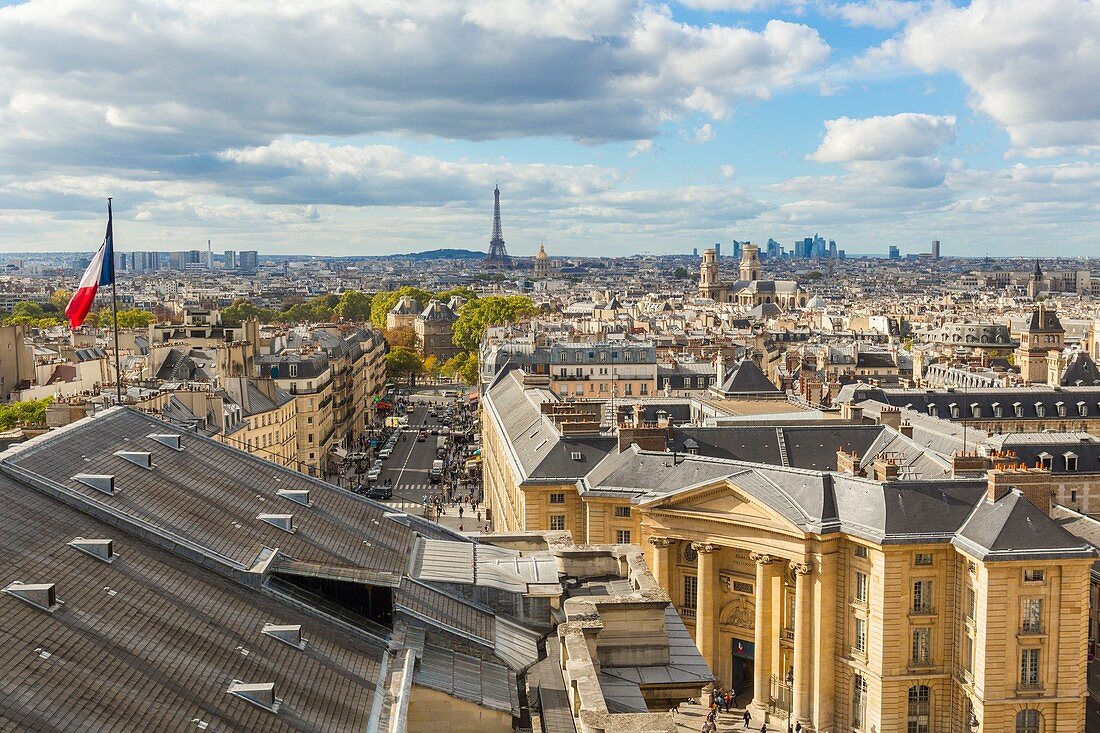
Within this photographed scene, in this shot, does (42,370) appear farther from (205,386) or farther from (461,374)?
(461,374)

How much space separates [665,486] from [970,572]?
1614 cm

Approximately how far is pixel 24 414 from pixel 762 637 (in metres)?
53.8

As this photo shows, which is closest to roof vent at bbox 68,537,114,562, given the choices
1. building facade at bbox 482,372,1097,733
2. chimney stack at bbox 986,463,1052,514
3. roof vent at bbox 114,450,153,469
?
roof vent at bbox 114,450,153,469

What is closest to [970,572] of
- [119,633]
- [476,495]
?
[119,633]

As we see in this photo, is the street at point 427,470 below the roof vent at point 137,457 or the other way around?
below

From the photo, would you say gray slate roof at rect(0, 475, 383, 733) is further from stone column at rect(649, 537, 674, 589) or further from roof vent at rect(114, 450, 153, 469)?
stone column at rect(649, 537, 674, 589)

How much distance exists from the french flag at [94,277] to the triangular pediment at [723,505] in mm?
29982

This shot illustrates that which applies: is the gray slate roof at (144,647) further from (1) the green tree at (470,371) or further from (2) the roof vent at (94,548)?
(1) the green tree at (470,371)

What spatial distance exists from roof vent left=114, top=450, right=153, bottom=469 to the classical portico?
33.4m

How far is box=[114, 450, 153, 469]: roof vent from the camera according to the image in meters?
30.5

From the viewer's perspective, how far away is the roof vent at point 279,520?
3120cm

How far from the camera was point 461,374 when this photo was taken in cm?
19238

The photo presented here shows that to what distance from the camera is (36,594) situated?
2075cm

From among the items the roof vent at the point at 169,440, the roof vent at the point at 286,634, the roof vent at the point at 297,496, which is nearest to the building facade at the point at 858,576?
the roof vent at the point at 297,496
